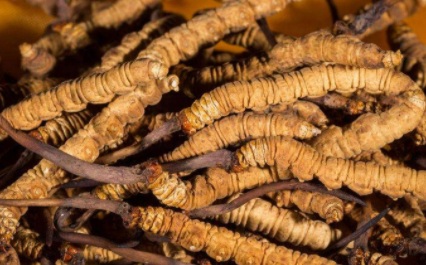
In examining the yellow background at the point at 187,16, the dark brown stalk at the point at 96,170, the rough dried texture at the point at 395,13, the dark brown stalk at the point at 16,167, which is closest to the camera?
the dark brown stalk at the point at 96,170

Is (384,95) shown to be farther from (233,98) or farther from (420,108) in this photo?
(233,98)

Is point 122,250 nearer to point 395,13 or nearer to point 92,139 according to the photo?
point 92,139

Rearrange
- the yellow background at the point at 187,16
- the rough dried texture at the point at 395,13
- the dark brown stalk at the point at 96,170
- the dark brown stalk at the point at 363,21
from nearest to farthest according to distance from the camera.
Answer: the dark brown stalk at the point at 96,170
the dark brown stalk at the point at 363,21
the rough dried texture at the point at 395,13
the yellow background at the point at 187,16

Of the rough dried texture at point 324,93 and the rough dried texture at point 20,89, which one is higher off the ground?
the rough dried texture at point 20,89

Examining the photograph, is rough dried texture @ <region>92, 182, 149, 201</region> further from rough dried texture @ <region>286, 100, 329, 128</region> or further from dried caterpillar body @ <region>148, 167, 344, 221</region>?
rough dried texture @ <region>286, 100, 329, 128</region>

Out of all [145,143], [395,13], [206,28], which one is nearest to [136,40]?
[206,28]

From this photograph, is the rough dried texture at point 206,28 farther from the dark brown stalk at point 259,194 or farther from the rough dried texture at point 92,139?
the dark brown stalk at point 259,194

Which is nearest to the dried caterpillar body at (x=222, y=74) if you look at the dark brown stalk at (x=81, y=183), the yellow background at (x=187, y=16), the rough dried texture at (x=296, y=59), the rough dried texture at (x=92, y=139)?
the rough dried texture at (x=296, y=59)

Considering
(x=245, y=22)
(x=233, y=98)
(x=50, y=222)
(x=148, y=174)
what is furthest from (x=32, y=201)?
(x=245, y=22)
